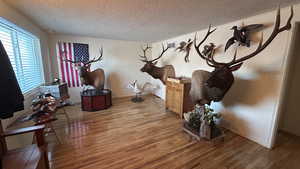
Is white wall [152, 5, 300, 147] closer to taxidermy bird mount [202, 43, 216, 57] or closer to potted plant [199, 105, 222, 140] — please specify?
taxidermy bird mount [202, 43, 216, 57]

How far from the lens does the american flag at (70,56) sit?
416 cm

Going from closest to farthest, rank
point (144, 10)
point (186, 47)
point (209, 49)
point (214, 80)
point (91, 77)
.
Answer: point (214, 80) → point (144, 10) → point (209, 49) → point (186, 47) → point (91, 77)

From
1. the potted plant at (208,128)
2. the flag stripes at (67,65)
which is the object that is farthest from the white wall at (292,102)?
the flag stripes at (67,65)

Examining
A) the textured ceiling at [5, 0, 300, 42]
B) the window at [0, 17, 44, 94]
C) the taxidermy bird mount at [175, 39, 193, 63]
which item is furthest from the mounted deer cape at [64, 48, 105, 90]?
the taxidermy bird mount at [175, 39, 193, 63]

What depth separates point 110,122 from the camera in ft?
10.3

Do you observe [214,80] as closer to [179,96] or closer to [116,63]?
[179,96]

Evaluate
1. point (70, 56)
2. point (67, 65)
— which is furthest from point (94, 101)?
point (70, 56)

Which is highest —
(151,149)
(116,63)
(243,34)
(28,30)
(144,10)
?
(144,10)

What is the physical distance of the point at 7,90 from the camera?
1.33 meters

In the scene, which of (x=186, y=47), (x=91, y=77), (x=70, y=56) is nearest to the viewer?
(x=186, y=47)

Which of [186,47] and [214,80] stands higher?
[186,47]

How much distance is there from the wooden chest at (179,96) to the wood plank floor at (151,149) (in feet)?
1.58

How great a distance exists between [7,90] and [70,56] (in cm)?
334

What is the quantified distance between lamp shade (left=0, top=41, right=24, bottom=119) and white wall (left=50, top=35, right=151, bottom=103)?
3.27 m
